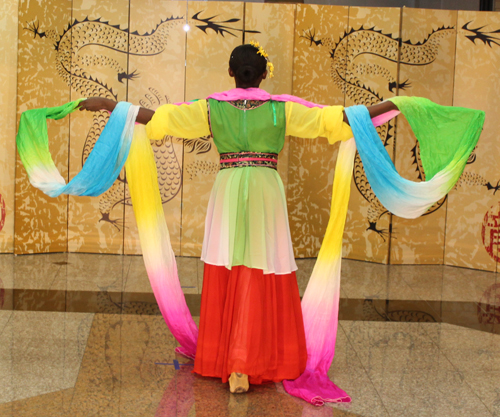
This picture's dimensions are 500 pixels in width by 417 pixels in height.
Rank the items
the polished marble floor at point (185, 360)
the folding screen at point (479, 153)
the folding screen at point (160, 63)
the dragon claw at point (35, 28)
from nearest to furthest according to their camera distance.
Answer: the polished marble floor at point (185, 360) → the dragon claw at point (35, 28) → the folding screen at point (479, 153) → the folding screen at point (160, 63)

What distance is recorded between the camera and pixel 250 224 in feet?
9.32

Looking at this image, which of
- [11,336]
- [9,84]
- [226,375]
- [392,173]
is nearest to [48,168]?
[11,336]

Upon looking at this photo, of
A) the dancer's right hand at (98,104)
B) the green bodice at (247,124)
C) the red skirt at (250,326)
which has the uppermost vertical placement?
the dancer's right hand at (98,104)

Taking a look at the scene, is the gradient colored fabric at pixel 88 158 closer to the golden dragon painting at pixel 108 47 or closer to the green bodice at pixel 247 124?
the green bodice at pixel 247 124

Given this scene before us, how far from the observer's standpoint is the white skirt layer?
2.83 metres

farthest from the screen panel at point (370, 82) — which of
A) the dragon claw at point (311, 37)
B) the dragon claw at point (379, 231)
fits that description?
the dragon claw at point (311, 37)

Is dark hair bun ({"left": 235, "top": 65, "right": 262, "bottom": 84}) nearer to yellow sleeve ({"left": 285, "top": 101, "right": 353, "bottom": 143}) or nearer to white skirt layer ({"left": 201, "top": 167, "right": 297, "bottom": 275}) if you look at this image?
yellow sleeve ({"left": 285, "top": 101, "right": 353, "bottom": 143})

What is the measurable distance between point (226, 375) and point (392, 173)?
4.09ft

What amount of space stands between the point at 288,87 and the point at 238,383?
3618mm

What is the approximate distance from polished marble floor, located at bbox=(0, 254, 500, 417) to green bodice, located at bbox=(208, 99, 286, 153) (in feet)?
3.83

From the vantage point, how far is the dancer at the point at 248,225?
279cm

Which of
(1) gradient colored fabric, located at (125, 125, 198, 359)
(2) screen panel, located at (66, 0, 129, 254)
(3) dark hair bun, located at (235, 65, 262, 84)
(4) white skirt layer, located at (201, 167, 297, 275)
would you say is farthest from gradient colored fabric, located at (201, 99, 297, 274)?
(2) screen panel, located at (66, 0, 129, 254)

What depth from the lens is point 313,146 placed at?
588 cm

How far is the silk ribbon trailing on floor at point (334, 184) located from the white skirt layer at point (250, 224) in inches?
10.6
